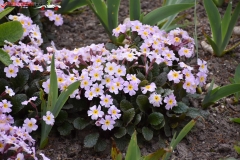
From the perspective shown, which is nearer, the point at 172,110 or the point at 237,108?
the point at 172,110

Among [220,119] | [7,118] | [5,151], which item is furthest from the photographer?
[220,119]

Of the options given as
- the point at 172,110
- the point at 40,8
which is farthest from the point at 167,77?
the point at 40,8

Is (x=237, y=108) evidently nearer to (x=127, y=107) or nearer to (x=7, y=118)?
(x=127, y=107)

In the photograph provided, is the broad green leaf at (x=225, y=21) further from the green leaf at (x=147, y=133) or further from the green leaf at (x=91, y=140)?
the green leaf at (x=91, y=140)

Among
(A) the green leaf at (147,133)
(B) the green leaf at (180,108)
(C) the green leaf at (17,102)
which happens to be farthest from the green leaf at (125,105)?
(C) the green leaf at (17,102)

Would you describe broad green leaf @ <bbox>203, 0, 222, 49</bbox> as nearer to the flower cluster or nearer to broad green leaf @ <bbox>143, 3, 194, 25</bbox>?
broad green leaf @ <bbox>143, 3, 194, 25</bbox>

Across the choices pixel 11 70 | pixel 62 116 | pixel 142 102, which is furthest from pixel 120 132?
pixel 11 70
